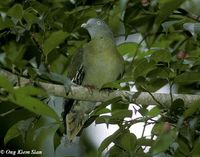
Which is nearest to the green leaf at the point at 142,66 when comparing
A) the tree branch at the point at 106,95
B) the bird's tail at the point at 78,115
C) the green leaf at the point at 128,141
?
the tree branch at the point at 106,95

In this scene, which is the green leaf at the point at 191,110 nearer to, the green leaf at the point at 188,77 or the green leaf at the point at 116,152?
the green leaf at the point at 188,77

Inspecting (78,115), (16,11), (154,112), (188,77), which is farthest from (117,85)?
(78,115)

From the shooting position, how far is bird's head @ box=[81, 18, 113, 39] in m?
4.38

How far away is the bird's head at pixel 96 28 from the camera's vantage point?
4.38 m

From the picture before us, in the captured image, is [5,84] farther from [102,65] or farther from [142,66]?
[102,65]

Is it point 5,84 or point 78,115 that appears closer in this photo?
point 5,84

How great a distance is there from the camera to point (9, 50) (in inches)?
178

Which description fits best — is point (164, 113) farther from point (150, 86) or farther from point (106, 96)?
point (106, 96)

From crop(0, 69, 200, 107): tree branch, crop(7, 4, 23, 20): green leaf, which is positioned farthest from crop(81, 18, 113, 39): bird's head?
crop(7, 4, 23, 20): green leaf

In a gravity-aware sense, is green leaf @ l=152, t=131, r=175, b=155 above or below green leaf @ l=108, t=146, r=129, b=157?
above

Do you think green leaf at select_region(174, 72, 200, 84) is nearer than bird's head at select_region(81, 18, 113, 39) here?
Yes

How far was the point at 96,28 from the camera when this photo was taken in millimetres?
4582

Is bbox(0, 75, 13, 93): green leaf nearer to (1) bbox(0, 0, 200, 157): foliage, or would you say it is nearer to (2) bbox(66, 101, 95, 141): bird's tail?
(1) bbox(0, 0, 200, 157): foliage

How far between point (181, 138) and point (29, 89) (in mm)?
1104
